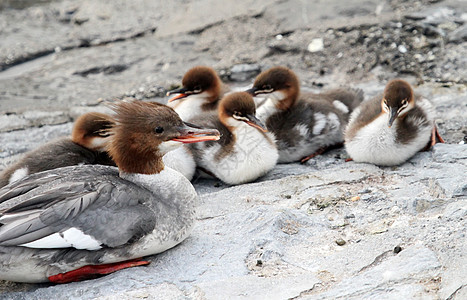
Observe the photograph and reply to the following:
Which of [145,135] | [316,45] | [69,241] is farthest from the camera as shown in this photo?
[316,45]

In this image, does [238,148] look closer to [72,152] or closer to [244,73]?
[72,152]

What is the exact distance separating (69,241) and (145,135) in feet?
2.81

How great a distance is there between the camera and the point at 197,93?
623cm

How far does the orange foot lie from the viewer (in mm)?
3584

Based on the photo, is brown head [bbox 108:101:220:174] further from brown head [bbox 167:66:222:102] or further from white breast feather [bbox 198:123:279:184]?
brown head [bbox 167:66:222:102]

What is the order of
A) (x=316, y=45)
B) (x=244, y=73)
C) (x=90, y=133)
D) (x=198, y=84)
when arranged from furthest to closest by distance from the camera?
(x=316, y=45), (x=244, y=73), (x=198, y=84), (x=90, y=133)

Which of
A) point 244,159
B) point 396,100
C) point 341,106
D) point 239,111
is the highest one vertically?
point 239,111

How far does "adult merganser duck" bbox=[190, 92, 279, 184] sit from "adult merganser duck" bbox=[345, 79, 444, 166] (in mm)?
777

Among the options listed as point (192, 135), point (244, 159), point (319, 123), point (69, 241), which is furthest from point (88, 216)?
point (319, 123)

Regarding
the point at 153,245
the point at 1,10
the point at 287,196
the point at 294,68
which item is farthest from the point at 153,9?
the point at 153,245

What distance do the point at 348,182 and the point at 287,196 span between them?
1.69ft

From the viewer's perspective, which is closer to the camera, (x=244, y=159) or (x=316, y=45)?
(x=244, y=159)

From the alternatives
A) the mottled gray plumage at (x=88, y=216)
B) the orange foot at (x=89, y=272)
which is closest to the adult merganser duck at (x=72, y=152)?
the mottled gray plumage at (x=88, y=216)

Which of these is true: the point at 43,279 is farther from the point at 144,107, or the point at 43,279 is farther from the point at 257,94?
the point at 257,94
